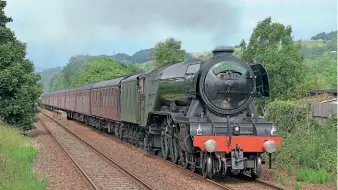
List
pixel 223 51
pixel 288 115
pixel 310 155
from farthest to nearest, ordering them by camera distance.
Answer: pixel 288 115 → pixel 310 155 → pixel 223 51

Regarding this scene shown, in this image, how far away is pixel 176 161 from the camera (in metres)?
13.4

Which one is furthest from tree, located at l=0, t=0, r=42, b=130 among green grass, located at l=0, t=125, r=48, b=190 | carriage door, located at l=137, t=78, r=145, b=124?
carriage door, located at l=137, t=78, r=145, b=124

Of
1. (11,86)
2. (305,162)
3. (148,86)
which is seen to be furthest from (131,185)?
(11,86)

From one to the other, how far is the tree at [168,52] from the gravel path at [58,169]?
4554 centimetres

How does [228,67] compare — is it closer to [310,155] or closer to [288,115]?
[310,155]

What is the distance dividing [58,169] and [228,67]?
19.2ft

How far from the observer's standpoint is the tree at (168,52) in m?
64.0

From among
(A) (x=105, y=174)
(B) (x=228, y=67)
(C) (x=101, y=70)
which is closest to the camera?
(B) (x=228, y=67)

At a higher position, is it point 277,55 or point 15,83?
point 277,55

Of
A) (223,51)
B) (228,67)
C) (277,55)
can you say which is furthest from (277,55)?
(228,67)

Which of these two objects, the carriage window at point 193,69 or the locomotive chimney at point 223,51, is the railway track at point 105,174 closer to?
the carriage window at point 193,69

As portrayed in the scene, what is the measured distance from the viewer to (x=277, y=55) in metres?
48.0

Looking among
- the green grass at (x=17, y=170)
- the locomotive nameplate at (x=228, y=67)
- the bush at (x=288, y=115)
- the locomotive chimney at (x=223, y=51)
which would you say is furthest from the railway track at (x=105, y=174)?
the bush at (x=288, y=115)

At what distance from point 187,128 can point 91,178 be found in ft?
9.22
